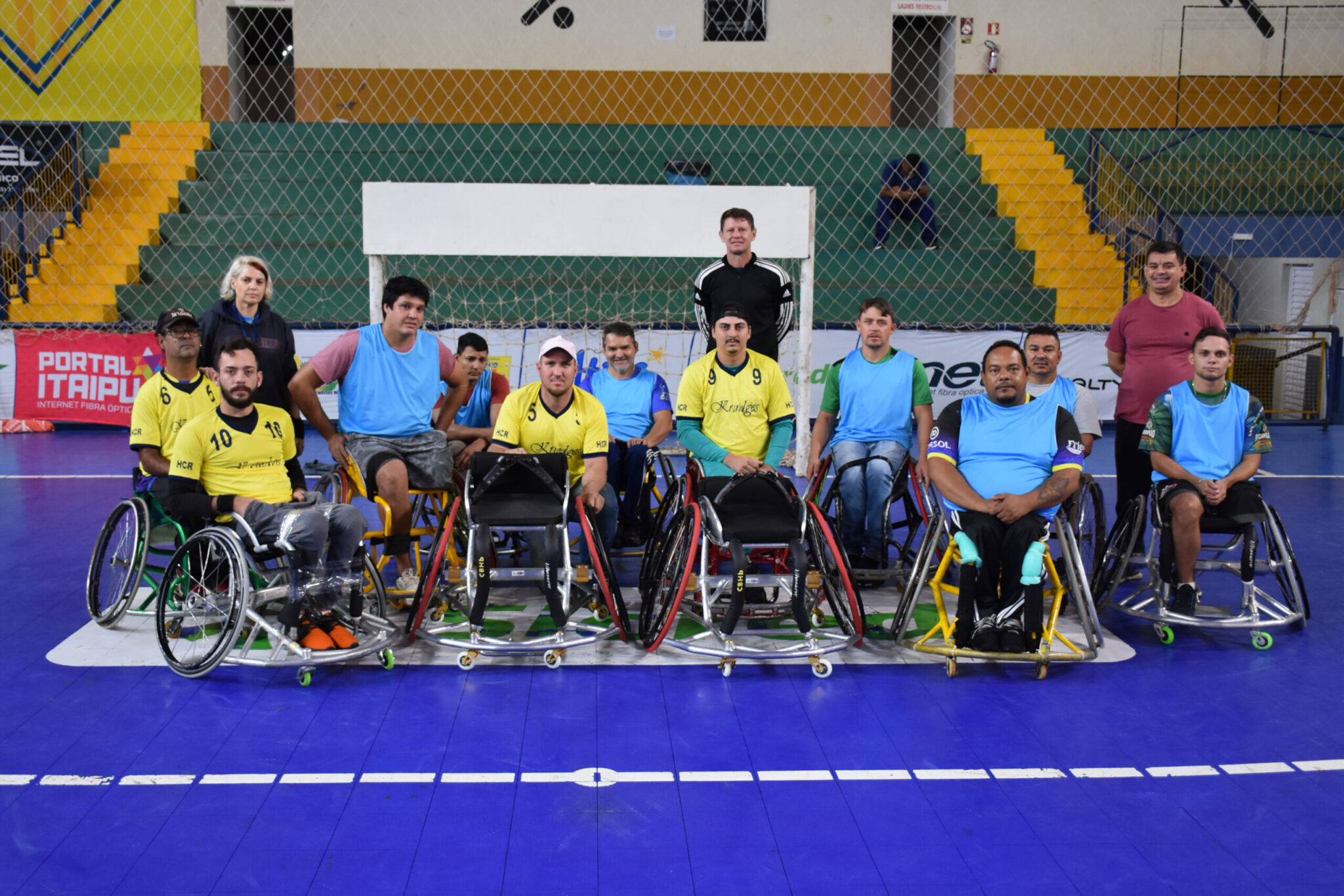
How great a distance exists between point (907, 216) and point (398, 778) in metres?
10.5

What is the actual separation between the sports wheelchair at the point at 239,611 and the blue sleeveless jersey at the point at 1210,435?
10.4ft

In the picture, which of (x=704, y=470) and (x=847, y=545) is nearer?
(x=704, y=470)

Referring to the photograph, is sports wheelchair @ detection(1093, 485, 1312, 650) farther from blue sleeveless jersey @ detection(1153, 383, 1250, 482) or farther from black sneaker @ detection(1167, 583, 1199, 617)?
blue sleeveless jersey @ detection(1153, 383, 1250, 482)

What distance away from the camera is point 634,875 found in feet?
8.30

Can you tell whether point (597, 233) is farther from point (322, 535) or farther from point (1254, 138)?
point (1254, 138)

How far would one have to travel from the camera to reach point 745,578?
3830 mm

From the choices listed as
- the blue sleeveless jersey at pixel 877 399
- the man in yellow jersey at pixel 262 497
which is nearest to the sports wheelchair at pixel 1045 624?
the blue sleeveless jersey at pixel 877 399

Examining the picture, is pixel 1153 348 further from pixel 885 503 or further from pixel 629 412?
pixel 629 412

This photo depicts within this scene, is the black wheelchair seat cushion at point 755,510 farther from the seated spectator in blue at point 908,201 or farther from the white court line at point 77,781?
the seated spectator in blue at point 908,201

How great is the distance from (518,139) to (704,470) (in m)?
9.14

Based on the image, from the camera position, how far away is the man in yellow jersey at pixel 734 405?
4.55m

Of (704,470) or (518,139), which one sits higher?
(518,139)

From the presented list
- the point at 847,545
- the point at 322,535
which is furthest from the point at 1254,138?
the point at 322,535

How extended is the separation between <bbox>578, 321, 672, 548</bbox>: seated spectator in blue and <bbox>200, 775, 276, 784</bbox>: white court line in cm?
240
